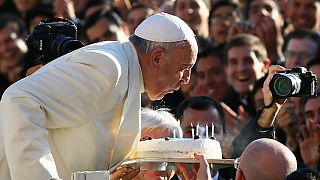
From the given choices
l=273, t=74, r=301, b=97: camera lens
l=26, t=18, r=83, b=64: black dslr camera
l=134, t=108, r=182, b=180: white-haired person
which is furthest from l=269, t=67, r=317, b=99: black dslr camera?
l=26, t=18, r=83, b=64: black dslr camera

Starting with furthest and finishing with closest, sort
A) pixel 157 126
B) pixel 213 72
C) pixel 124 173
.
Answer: pixel 213 72
pixel 157 126
pixel 124 173

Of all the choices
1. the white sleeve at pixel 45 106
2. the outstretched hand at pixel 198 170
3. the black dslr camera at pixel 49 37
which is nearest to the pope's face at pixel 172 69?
the white sleeve at pixel 45 106

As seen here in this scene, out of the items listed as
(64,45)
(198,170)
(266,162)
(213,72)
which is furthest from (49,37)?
(213,72)

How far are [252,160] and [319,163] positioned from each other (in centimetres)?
305

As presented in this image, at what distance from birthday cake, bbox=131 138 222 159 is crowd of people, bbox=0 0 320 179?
14 cm

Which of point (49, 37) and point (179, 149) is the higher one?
point (49, 37)

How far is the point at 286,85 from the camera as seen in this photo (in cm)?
524

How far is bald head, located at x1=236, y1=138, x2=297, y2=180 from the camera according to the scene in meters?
4.97

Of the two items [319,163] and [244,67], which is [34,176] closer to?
[319,163]

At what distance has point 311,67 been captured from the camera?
8.61 metres

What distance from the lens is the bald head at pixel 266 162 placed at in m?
4.97

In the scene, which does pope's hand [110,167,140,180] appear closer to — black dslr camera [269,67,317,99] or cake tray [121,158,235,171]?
cake tray [121,158,235,171]

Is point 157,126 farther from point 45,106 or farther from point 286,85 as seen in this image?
point 45,106

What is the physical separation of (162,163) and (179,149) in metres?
0.24
